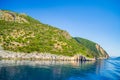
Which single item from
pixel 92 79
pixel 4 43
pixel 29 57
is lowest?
pixel 92 79

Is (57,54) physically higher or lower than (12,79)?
higher

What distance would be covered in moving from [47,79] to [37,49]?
114 meters

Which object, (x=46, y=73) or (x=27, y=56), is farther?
(x=27, y=56)

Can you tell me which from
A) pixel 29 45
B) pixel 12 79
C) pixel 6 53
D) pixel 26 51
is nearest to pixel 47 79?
pixel 12 79

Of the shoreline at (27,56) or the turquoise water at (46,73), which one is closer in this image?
the turquoise water at (46,73)

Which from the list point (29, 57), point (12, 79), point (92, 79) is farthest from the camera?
point (29, 57)

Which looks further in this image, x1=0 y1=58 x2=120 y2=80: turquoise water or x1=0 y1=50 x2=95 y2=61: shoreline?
x1=0 y1=50 x2=95 y2=61: shoreline

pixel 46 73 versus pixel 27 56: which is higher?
pixel 27 56

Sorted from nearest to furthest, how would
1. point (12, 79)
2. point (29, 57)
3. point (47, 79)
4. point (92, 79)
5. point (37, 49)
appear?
point (12, 79), point (47, 79), point (92, 79), point (29, 57), point (37, 49)

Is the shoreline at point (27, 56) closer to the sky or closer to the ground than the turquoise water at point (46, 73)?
closer to the sky

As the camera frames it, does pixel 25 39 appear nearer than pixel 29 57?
No

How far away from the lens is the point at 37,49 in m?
186

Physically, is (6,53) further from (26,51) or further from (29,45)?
(29,45)

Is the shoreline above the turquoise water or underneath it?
above
